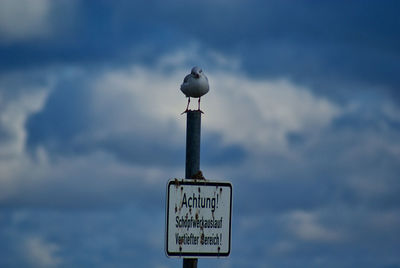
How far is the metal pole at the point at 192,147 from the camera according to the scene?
6.18m

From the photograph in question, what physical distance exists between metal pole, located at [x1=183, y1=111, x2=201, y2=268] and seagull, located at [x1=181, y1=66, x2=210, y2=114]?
0.43m

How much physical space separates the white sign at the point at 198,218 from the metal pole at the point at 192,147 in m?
0.12

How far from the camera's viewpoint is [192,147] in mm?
6184

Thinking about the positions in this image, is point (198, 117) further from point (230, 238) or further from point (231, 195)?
point (230, 238)

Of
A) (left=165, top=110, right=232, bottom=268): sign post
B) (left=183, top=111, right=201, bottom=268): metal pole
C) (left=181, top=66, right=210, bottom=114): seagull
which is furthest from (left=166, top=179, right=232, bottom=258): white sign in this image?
(left=181, top=66, right=210, bottom=114): seagull

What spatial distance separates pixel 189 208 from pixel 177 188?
262mm

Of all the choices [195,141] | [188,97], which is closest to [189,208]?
[195,141]

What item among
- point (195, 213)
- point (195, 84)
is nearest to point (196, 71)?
point (195, 84)

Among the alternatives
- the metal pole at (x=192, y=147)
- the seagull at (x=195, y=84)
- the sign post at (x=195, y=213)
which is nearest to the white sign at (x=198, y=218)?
the sign post at (x=195, y=213)

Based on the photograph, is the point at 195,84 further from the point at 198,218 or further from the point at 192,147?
the point at 198,218

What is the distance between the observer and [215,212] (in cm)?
631

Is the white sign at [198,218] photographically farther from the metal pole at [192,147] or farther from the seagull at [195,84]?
the seagull at [195,84]

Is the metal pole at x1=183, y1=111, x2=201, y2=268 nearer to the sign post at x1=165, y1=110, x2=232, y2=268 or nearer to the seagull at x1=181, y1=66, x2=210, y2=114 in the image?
the sign post at x1=165, y1=110, x2=232, y2=268

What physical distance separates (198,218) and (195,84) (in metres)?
1.57
